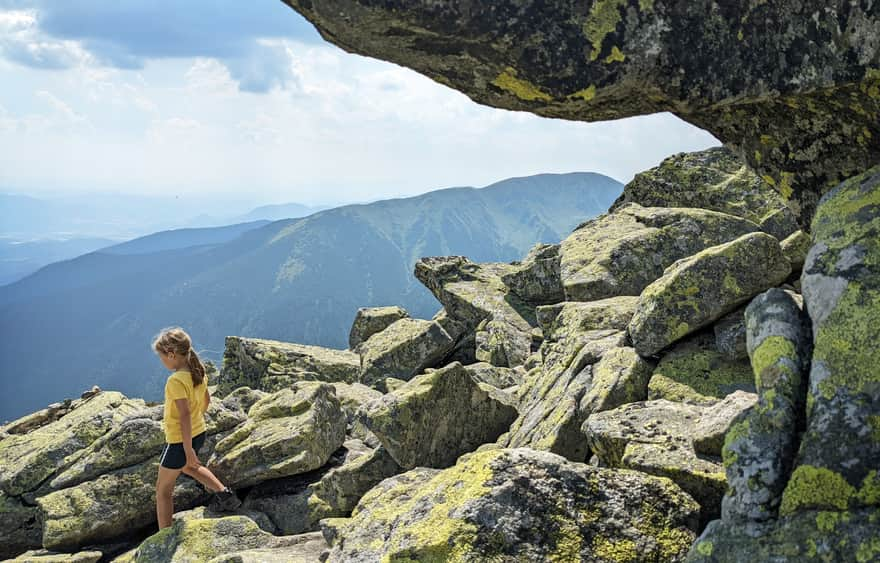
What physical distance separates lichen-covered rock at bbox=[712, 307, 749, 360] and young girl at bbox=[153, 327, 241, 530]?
12314 millimetres

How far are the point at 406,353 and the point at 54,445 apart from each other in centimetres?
1630

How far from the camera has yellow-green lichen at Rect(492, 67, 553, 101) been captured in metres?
7.73

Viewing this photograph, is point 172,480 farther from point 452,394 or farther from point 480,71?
point 480,71

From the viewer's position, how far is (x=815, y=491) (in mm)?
5562

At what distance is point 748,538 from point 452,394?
10.5 meters

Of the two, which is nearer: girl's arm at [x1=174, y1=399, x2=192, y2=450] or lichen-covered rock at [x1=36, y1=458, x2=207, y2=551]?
girl's arm at [x1=174, y1=399, x2=192, y2=450]

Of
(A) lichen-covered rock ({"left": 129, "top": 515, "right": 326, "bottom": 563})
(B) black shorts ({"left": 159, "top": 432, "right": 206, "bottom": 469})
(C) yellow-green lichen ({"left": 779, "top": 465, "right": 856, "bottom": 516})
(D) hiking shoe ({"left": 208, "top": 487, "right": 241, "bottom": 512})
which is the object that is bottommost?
(D) hiking shoe ({"left": 208, "top": 487, "right": 241, "bottom": 512})

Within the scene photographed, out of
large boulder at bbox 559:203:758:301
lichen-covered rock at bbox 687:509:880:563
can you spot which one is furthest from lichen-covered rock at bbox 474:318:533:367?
lichen-covered rock at bbox 687:509:880:563

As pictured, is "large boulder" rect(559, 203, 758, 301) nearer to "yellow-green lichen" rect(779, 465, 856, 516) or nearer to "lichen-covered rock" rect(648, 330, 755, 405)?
"lichen-covered rock" rect(648, 330, 755, 405)

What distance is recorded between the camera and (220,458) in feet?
55.2

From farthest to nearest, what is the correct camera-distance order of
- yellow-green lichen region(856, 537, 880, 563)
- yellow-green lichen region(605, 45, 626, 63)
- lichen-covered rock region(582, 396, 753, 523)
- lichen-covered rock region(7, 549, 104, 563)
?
lichen-covered rock region(7, 549, 104, 563) < lichen-covered rock region(582, 396, 753, 523) < yellow-green lichen region(605, 45, 626, 63) < yellow-green lichen region(856, 537, 880, 563)

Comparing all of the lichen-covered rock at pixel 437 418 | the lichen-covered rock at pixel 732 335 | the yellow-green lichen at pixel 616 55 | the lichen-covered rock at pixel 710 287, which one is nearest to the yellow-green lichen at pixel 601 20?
the yellow-green lichen at pixel 616 55

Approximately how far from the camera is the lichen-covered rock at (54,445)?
1878 cm

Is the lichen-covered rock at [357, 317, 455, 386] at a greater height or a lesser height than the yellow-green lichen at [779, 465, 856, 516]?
lesser
